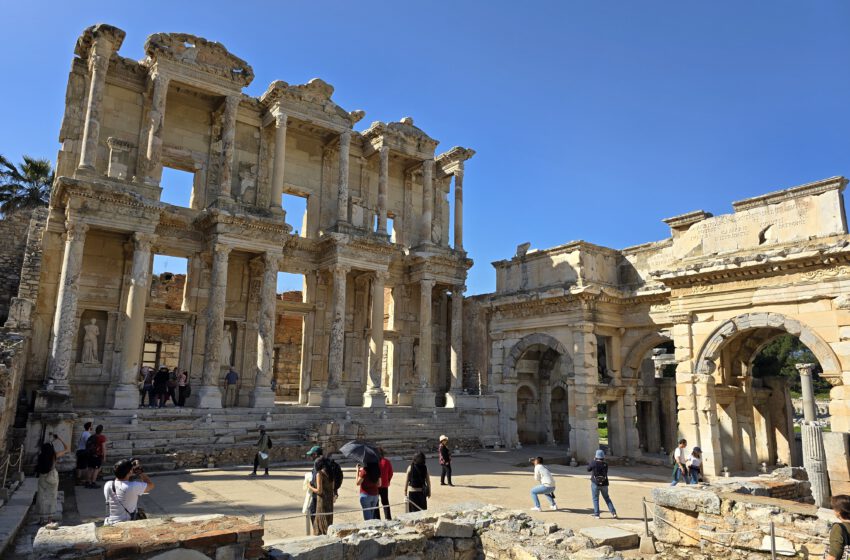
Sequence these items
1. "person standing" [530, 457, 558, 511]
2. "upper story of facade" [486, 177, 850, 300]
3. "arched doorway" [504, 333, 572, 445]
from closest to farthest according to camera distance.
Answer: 1. "person standing" [530, 457, 558, 511]
2. "upper story of facade" [486, 177, 850, 300]
3. "arched doorway" [504, 333, 572, 445]

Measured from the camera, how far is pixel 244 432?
17.2 metres

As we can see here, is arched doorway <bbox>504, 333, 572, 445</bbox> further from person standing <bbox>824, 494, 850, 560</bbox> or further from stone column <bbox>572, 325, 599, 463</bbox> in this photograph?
person standing <bbox>824, 494, 850, 560</bbox>

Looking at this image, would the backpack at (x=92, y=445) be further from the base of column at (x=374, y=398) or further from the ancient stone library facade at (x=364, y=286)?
the base of column at (x=374, y=398)

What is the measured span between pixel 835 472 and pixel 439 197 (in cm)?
2054

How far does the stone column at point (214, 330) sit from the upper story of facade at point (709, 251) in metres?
10.1

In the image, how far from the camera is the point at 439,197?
2880cm

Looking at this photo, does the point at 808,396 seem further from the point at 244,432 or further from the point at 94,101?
the point at 94,101

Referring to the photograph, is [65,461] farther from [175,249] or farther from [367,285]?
[367,285]

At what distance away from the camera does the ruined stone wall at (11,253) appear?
18875 millimetres

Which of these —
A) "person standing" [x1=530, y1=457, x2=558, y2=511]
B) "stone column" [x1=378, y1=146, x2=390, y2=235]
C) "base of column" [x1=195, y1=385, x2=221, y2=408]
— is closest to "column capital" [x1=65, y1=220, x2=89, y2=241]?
"base of column" [x1=195, y1=385, x2=221, y2=408]

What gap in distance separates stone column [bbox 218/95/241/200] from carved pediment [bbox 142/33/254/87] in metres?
0.91

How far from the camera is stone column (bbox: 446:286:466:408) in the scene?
2448cm

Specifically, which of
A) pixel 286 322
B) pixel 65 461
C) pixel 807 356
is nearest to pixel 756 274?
pixel 65 461

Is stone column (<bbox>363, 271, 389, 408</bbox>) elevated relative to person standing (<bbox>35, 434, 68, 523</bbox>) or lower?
elevated
